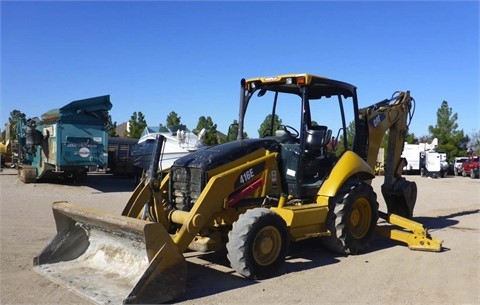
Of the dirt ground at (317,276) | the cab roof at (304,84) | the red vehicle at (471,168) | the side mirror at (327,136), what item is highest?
the cab roof at (304,84)

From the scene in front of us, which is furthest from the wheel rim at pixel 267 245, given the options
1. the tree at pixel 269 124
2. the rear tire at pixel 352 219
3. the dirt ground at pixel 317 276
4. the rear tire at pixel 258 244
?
the tree at pixel 269 124

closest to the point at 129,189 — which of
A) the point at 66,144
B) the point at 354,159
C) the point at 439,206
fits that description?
the point at 66,144

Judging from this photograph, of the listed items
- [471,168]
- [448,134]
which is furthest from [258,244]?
[448,134]

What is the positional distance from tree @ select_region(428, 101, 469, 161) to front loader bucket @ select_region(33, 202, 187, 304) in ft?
149

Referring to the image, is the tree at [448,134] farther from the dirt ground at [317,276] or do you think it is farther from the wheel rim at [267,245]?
the wheel rim at [267,245]

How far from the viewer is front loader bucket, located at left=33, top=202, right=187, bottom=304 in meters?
5.19

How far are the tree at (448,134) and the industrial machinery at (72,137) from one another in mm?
38148

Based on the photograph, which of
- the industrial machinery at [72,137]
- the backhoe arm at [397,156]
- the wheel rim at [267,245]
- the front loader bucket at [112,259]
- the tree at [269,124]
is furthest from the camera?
the industrial machinery at [72,137]

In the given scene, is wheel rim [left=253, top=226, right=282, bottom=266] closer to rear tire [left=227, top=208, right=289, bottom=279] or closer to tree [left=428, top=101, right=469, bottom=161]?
rear tire [left=227, top=208, right=289, bottom=279]

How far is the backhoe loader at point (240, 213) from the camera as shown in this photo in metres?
5.55

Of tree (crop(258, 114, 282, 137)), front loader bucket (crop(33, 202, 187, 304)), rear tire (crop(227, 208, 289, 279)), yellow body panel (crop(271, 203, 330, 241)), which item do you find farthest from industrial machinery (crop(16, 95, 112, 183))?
rear tire (crop(227, 208, 289, 279))

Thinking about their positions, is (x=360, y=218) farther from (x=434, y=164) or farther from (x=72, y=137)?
(x=434, y=164)

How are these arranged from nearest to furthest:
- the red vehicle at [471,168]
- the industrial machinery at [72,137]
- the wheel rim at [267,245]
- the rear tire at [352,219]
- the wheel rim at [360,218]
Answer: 1. the wheel rim at [267,245]
2. the rear tire at [352,219]
3. the wheel rim at [360,218]
4. the industrial machinery at [72,137]
5. the red vehicle at [471,168]

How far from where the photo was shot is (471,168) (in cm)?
3594
